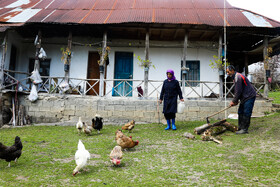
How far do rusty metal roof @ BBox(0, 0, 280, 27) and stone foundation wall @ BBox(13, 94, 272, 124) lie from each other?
359 cm

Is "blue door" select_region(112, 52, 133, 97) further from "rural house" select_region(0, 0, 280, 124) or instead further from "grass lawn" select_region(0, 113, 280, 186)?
"grass lawn" select_region(0, 113, 280, 186)

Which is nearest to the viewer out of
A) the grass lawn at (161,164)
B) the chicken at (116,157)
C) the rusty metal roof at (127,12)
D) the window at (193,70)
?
the grass lawn at (161,164)

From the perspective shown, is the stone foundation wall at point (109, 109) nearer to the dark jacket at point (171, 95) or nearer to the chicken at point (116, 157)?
the dark jacket at point (171, 95)

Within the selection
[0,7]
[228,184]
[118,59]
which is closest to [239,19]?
[118,59]

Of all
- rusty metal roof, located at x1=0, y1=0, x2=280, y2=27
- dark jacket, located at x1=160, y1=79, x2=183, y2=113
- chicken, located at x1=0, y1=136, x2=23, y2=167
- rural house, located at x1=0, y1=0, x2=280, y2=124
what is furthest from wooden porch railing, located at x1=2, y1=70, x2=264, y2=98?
chicken, located at x1=0, y1=136, x2=23, y2=167

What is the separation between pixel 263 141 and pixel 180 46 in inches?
312

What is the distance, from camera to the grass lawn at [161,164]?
2.84 meters

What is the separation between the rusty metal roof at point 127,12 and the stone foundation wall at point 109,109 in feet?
11.8

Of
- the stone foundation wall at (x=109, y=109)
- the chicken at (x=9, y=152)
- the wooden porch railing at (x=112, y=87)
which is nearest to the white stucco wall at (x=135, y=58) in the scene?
the wooden porch railing at (x=112, y=87)

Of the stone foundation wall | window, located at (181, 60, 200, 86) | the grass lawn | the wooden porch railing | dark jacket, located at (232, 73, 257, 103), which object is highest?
window, located at (181, 60, 200, 86)

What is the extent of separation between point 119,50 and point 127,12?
2.19m

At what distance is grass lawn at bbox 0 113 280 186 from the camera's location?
9.30 ft

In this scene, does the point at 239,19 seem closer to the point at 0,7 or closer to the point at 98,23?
the point at 98,23

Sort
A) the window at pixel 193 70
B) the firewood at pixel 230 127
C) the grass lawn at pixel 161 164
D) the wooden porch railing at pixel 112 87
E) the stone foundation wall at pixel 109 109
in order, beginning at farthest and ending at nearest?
the window at pixel 193 70 → the wooden porch railing at pixel 112 87 → the stone foundation wall at pixel 109 109 → the firewood at pixel 230 127 → the grass lawn at pixel 161 164
